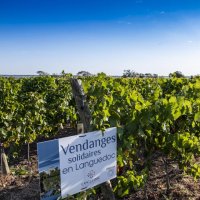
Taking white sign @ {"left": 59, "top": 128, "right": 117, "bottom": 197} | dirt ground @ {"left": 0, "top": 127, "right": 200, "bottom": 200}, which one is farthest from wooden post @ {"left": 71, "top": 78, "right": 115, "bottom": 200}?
dirt ground @ {"left": 0, "top": 127, "right": 200, "bottom": 200}

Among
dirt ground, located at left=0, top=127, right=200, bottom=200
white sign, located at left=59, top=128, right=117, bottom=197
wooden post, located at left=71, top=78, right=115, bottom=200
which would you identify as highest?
wooden post, located at left=71, top=78, right=115, bottom=200

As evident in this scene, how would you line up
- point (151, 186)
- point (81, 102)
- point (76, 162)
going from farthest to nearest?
point (151, 186)
point (81, 102)
point (76, 162)

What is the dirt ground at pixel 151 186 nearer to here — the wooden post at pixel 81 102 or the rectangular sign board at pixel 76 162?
the rectangular sign board at pixel 76 162

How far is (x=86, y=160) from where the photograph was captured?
3.00 meters

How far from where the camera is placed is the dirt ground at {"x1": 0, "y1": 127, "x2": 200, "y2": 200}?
4793 mm

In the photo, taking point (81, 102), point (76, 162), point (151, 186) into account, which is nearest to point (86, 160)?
point (76, 162)

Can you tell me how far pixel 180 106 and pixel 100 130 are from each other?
1016 millimetres

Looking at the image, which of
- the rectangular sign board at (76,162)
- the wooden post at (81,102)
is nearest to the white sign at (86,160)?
the rectangular sign board at (76,162)

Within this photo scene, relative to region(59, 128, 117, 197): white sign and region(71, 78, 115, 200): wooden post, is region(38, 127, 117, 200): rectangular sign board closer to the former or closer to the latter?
region(59, 128, 117, 197): white sign

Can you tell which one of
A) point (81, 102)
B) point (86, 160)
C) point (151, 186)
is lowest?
point (151, 186)

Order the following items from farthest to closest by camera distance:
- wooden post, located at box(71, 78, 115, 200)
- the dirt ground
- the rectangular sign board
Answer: the dirt ground
wooden post, located at box(71, 78, 115, 200)
the rectangular sign board

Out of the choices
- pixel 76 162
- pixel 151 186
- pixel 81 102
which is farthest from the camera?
pixel 151 186

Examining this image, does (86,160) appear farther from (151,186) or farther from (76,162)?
(151,186)

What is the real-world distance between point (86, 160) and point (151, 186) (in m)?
2.44
